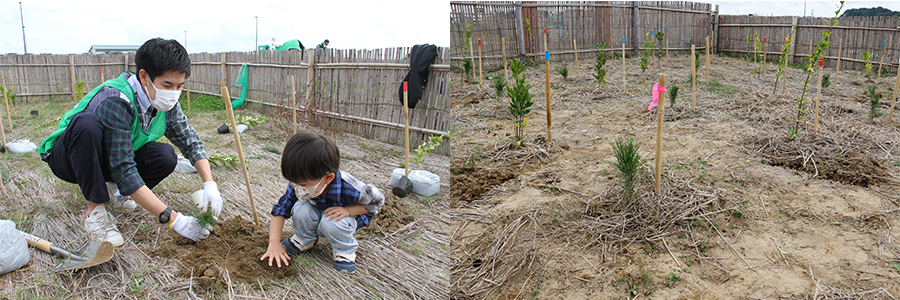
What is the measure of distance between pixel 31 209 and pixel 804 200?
4.67m

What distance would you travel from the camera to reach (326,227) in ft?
6.89

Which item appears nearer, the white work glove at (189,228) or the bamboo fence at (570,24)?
the white work glove at (189,228)

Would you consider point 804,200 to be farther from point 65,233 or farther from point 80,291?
point 65,233

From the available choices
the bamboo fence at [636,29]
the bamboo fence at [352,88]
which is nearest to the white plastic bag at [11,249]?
the bamboo fence at [352,88]

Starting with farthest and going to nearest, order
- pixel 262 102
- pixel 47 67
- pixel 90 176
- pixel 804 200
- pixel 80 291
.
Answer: pixel 47 67 < pixel 262 102 < pixel 804 200 < pixel 90 176 < pixel 80 291

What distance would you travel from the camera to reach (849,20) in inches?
393

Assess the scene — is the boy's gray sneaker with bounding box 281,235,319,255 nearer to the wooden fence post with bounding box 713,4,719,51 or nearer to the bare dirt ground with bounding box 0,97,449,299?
the bare dirt ground with bounding box 0,97,449,299

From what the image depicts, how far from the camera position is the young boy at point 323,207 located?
196 centimetres

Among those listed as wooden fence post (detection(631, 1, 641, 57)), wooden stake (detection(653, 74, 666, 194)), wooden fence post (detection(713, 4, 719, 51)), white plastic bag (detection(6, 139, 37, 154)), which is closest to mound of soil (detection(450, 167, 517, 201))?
wooden stake (detection(653, 74, 666, 194))

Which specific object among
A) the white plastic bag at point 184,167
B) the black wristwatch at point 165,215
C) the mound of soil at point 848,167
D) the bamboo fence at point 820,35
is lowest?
the white plastic bag at point 184,167

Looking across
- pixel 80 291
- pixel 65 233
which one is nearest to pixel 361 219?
pixel 80 291

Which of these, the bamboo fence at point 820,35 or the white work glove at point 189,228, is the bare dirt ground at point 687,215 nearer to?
the white work glove at point 189,228

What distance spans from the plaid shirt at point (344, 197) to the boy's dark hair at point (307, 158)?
0.53ft

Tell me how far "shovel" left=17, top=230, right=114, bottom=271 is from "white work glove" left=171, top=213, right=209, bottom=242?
280 mm
